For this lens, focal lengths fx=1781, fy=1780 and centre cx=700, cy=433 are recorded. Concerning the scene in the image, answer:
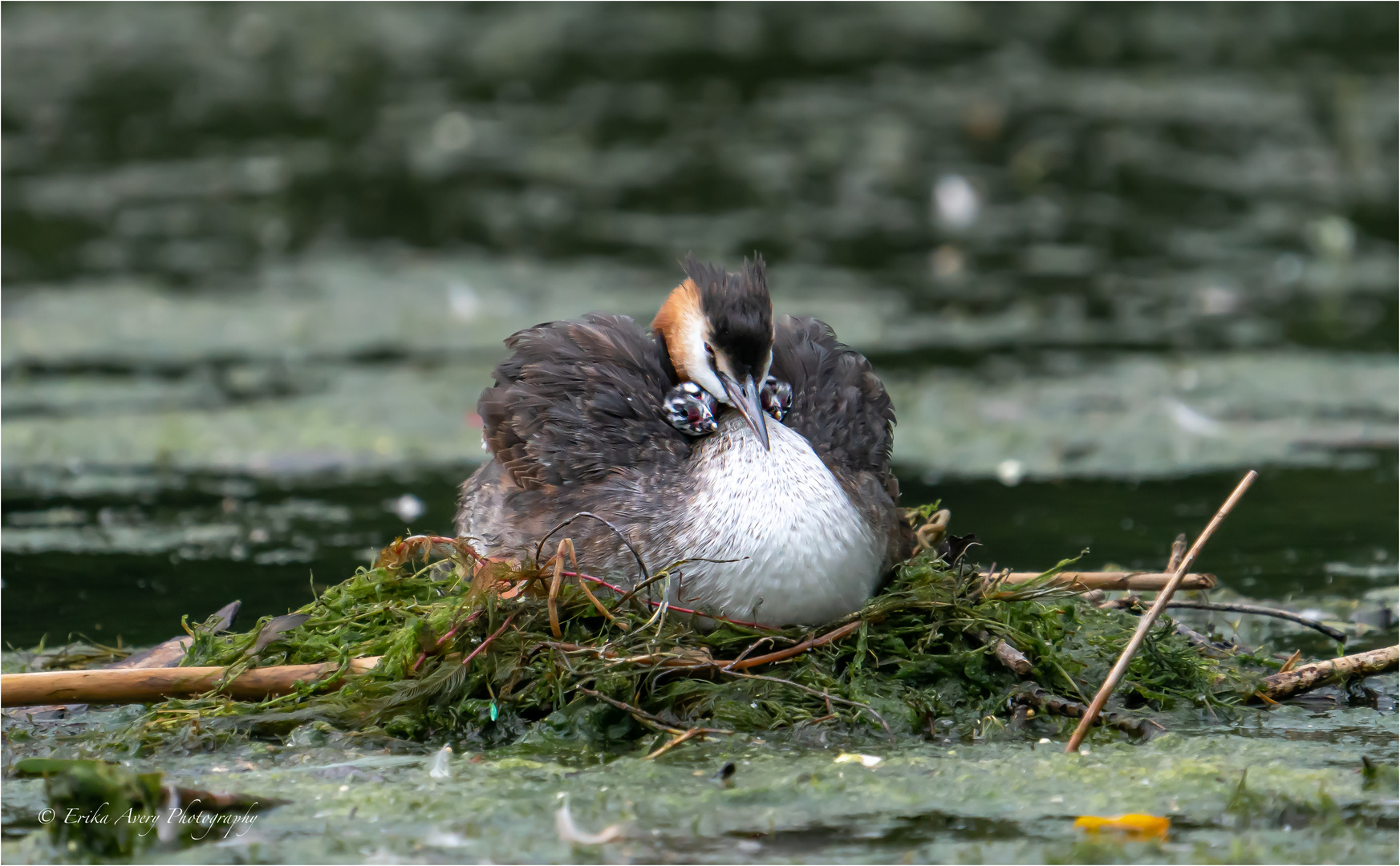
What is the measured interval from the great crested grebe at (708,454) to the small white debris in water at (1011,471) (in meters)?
2.55

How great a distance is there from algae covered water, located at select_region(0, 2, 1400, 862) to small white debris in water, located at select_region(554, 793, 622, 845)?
0.07ft

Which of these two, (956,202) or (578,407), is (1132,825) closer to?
(578,407)

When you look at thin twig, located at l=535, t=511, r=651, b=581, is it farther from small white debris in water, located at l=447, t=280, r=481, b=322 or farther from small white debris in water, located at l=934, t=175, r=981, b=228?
small white debris in water, located at l=934, t=175, r=981, b=228

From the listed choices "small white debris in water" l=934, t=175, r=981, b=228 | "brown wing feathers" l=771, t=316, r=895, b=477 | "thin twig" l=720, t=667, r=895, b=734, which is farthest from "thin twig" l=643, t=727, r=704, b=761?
"small white debris in water" l=934, t=175, r=981, b=228

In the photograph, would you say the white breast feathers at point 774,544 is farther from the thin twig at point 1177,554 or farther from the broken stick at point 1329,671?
the broken stick at point 1329,671

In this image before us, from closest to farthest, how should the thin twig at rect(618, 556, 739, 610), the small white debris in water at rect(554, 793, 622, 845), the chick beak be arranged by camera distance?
the small white debris in water at rect(554, 793, 622, 845) → the thin twig at rect(618, 556, 739, 610) → the chick beak

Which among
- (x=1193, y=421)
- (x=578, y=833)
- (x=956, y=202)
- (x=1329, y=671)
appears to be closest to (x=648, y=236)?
(x=956, y=202)

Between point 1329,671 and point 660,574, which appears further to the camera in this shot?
point 1329,671

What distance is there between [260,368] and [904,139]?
7.51 meters

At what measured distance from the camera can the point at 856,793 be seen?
14.5ft

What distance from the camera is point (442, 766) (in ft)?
15.1

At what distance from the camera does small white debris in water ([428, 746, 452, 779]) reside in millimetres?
4570

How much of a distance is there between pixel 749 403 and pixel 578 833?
1748 mm

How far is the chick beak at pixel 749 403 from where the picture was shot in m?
5.37
